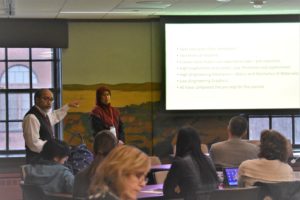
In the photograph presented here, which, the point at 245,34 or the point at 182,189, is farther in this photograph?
the point at 245,34

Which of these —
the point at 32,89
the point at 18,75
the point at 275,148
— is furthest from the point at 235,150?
the point at 18,75

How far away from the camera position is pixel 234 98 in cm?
952

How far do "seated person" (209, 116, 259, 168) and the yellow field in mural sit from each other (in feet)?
11.3

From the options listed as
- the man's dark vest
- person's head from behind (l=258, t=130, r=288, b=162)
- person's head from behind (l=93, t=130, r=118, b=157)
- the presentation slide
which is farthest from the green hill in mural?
person's head from behind (l=258, t=130, r=288, b=162)

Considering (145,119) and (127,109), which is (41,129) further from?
(145,119)

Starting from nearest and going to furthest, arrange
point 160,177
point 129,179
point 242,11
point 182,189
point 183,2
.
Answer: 1. point 129,179
2. point 182,189
3. point 160,177
4. point 183,2
5. point 242,11

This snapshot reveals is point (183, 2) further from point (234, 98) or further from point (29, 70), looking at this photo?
point (29, 70)

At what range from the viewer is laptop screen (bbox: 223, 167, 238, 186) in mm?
5445

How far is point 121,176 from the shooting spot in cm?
244

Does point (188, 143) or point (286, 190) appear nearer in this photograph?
point (286, 190)

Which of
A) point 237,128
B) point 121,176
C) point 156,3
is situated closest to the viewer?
point 121,176

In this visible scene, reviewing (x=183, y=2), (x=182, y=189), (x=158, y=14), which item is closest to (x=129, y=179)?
(x=182, y=189)

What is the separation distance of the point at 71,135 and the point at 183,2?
2.83m

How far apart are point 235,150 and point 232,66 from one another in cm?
371
